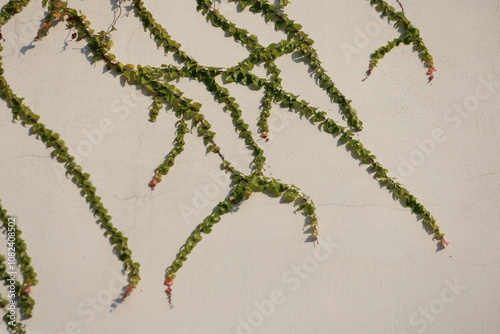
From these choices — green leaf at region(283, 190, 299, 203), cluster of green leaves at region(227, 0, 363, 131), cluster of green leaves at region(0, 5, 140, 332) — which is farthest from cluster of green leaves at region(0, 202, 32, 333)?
cluster of green leaves at region(227, 0, 363, 131)

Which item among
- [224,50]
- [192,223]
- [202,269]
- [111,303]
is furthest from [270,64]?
[111,303]

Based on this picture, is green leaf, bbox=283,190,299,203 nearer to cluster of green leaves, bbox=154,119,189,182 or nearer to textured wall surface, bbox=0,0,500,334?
textured wall surface, bbox=0,0,500,334

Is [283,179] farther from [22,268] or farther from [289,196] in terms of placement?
[22,268]

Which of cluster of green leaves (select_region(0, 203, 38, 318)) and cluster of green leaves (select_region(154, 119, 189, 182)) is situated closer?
cluster of green leaves (select_region(0, 203, 38, 318))

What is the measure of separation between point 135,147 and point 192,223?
0.58 m

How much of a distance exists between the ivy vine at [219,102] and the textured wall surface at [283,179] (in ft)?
0.15

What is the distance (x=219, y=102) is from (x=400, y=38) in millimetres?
1221

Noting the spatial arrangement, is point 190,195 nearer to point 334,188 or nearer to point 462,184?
point 334,188

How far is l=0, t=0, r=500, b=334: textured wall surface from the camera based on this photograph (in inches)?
122

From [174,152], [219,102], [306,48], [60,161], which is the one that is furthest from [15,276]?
[306,48]

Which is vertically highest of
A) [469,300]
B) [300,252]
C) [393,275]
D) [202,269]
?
[202,269]

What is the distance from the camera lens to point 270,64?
327cm

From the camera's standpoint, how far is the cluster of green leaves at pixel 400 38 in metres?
3.30

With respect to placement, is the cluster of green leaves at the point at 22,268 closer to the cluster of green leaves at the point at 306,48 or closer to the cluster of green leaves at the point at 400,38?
the cluster of green leaves at the point at 306,48
